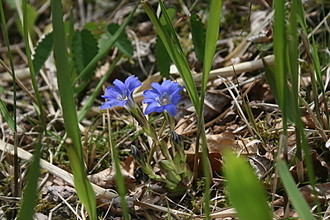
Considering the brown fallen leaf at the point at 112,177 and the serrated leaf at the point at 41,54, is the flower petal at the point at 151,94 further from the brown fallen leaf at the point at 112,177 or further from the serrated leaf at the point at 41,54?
the serrated leaf at the point at 41,54

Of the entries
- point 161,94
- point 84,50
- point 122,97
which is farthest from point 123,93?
point 84,50

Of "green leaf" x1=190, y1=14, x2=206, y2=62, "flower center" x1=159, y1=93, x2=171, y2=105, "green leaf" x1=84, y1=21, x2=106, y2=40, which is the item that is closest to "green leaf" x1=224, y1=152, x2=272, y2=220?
"flower center" x1=159, y1=93, x2=171, y2=105

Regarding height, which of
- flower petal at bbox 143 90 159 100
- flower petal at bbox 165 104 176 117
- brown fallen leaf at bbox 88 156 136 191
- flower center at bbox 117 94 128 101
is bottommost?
brown fallen leaf at bbox 88 156 136 191

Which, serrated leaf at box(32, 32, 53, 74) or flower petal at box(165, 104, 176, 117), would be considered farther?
serrated leaf at box(32, 32, 53, 74)

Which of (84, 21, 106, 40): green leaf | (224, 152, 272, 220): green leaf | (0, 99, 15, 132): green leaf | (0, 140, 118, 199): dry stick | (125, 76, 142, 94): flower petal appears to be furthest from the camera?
(84, 21, 106, 40): green leaf

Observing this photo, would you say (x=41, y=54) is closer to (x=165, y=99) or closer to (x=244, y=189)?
(x=165, y=99)

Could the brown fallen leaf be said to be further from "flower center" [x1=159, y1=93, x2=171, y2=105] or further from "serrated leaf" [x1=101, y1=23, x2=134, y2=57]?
"serrated leaf" [x1=101, y1=23, x2=134, y2=57]
